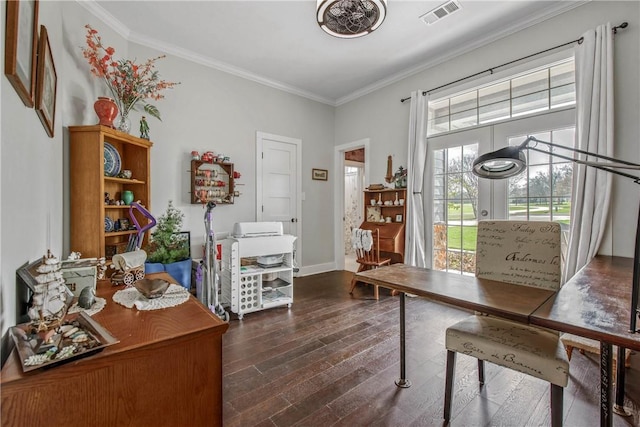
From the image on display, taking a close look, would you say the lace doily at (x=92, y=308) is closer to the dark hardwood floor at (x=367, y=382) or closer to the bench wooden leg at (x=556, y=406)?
the dark hardwood floor at (x=367, y=382)

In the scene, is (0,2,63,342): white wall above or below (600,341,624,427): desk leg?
above

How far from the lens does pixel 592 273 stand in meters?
1.72

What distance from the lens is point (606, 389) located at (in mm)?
1187

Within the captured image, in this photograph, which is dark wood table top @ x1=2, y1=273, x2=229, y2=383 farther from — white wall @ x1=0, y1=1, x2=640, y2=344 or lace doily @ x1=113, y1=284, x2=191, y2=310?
white wall @ x1=0, y1=1, x2=640, y2=344

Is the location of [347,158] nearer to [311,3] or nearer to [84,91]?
[311,3]

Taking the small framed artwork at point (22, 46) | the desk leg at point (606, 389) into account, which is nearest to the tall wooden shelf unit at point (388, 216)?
the desk leg at point (606, 389)

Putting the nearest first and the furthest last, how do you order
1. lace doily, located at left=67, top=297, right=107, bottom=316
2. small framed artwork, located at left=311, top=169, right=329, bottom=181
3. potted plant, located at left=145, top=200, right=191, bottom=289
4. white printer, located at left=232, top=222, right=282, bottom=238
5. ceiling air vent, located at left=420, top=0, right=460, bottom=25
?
lace doily, located at left=67, top=297, right=107, bottom=316, ceiling air vent, located at left=420, top=0, right=460, bottom=25, potted plant, located at left=145, top=200, right=191, bottom=289, white printer, located at left=232, top=222, right=282, bottom=238, small framed artwork, located at left=311, top=169, right=329, bottom=181

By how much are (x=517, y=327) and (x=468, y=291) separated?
0.40m

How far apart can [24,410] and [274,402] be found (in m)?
1.25

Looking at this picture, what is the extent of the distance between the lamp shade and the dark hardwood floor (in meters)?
1.33

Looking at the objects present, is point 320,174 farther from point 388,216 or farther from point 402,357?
point 402,357

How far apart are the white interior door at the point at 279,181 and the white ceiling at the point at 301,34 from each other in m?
0.96

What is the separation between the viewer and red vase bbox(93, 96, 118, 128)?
2369 mm

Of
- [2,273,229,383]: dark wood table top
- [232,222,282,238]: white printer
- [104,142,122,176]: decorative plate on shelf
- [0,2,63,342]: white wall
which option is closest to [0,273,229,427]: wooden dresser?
[2,273,229,383]: dark wood table top
